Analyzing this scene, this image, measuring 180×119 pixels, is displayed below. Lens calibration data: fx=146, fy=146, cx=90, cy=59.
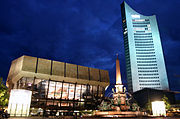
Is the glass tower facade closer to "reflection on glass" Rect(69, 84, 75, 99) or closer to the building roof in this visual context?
the building roof

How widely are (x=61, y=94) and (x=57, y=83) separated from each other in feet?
11.7

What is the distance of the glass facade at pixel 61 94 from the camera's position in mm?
39938

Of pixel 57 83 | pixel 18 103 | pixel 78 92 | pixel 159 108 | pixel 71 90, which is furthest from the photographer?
pixel 78 92

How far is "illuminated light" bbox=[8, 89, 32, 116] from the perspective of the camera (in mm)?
14898

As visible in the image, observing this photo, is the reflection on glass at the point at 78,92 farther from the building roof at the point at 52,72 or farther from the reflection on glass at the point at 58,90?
the reflection on glass at the point at 58,90

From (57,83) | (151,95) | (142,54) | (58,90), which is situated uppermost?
(142,54)

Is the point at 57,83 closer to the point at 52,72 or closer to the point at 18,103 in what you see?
the point at 52,72

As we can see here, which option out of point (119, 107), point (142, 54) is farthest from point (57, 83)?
point (142, 54)

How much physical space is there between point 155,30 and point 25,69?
359 ft

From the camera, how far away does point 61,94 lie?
146 ft

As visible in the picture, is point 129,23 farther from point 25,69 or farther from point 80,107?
point 25,69

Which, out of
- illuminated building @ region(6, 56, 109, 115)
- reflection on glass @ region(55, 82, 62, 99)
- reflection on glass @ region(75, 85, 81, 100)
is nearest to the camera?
illuminated building @ region(6, 56, 109, 115)

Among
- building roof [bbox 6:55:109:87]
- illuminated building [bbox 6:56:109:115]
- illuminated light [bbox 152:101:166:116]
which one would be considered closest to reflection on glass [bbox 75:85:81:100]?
illuminated building [bbox 6:56:109:115]

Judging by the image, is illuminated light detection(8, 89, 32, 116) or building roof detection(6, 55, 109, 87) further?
building roof detection(6, 55, 109, 87)
